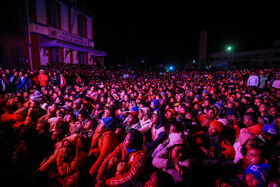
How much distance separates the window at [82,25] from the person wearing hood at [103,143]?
2190 cm

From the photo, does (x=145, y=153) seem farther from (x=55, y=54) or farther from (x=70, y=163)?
(x=55, y=54)

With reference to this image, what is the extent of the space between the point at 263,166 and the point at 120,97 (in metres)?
6.05

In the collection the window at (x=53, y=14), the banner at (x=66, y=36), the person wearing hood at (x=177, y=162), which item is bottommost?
the person wearing hood at (x=177, y=162)

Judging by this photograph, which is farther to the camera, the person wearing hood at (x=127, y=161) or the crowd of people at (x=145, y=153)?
the person wearing hood at (x=127, y=161)

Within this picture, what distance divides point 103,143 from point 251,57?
1892 inches

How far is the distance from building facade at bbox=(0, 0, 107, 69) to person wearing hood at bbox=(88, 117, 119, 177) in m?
13.0

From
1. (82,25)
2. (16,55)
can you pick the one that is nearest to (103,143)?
(16,55)

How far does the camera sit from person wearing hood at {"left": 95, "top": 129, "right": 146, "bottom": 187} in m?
2.18

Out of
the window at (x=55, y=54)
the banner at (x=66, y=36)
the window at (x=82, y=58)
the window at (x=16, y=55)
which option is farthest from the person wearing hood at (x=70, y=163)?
the window at (x=82, y=58)

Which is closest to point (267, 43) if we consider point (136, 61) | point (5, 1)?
point (136, 61)

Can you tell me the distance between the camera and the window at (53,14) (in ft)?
55.9

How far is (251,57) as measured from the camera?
129 ft

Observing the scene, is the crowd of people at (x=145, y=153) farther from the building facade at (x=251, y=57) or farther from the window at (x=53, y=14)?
the building facade at (x=251, y=57)

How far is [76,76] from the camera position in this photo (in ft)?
37.7
